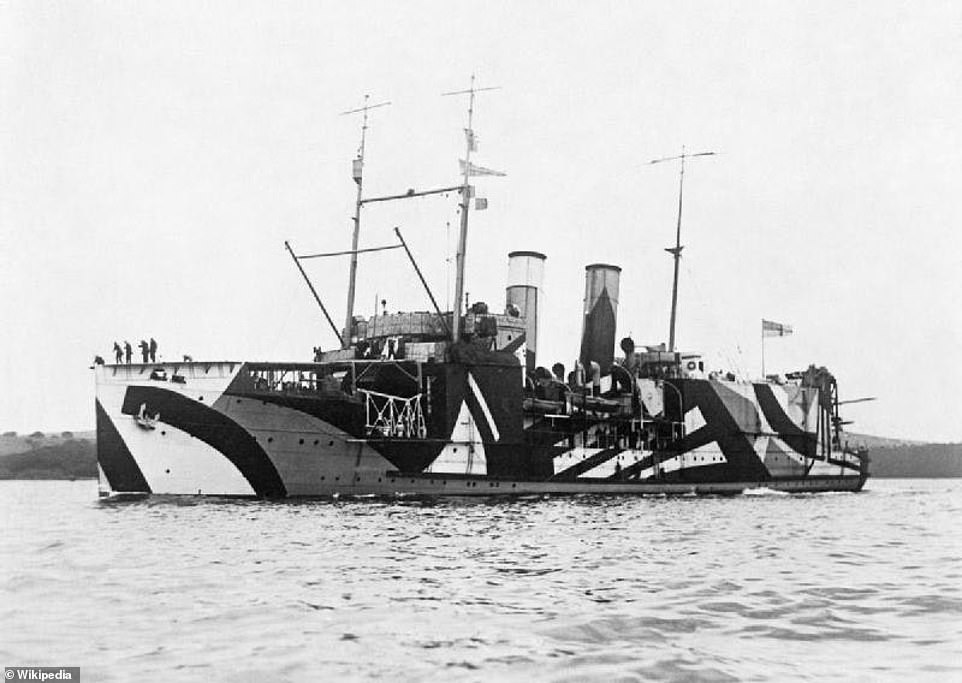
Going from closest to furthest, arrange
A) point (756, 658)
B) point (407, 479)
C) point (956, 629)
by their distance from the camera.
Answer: point (756, 658) → point (956, 629) → point (407, 479)

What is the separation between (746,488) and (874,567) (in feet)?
89.4

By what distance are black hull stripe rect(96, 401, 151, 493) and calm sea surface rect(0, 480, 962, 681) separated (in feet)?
22.2

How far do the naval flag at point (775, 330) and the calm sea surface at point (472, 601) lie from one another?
2518 cm

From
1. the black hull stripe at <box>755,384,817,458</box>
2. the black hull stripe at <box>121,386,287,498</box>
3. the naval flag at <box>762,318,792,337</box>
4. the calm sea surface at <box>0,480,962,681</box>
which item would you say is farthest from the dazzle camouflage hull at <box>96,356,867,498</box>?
the naval flag at <box>762,318,792,337</box>

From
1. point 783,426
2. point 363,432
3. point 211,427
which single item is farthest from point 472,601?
point 783,426

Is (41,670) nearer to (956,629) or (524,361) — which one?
(956,629)

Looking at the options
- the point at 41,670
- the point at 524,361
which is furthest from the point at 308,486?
the point at 41,670

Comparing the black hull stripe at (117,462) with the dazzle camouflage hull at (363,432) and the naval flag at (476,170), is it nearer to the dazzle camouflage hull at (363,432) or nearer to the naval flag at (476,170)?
the dazzle camouflage hull at (363,432)

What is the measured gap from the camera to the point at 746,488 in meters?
40.0

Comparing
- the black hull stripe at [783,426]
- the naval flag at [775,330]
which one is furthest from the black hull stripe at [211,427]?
the naval flag at [775,330]

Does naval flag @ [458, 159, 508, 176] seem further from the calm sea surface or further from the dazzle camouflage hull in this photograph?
the calm sea surface

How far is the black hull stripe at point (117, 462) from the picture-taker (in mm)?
25922

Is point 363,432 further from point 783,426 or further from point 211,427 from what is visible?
point 783,426

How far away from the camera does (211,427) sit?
84.0ft
